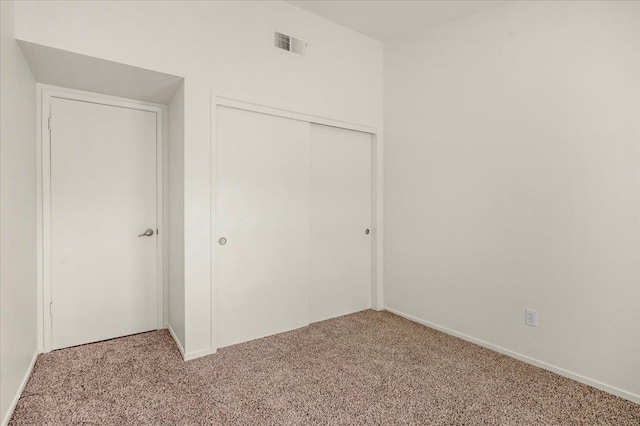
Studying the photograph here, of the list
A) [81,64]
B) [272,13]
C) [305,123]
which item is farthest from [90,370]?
[272,13]

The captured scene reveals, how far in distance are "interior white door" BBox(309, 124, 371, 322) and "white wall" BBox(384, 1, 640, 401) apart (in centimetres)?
37

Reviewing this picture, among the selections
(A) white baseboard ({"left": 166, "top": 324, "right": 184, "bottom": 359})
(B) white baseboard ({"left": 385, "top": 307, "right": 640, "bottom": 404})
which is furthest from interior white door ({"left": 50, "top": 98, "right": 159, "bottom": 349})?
(B) white baseboard ({"left": 385, "top": 307, "right": 640, "bottom": 404})

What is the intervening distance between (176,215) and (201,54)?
4.06 feet

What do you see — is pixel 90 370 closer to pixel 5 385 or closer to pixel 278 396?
pixel 5 385

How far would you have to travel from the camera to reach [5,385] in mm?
1740

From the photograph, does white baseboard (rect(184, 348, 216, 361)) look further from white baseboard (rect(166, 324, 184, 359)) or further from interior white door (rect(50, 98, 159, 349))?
interior white door (rect(50, 98, 159, 349))

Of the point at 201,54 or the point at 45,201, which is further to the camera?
the point at 45,201

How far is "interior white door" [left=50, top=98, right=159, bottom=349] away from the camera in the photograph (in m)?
2.67

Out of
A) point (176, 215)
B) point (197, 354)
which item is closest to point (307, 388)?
point (197, 354)

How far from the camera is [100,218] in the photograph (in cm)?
282

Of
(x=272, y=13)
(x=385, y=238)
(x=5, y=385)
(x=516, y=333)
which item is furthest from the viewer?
(x=385, y=238)

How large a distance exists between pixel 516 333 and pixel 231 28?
320 cm

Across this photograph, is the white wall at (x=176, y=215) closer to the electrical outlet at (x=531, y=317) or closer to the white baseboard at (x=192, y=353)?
the white baseboard at (x=192, y=353)

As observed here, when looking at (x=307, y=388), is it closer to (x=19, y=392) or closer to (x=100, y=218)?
(x=19, y=392)
